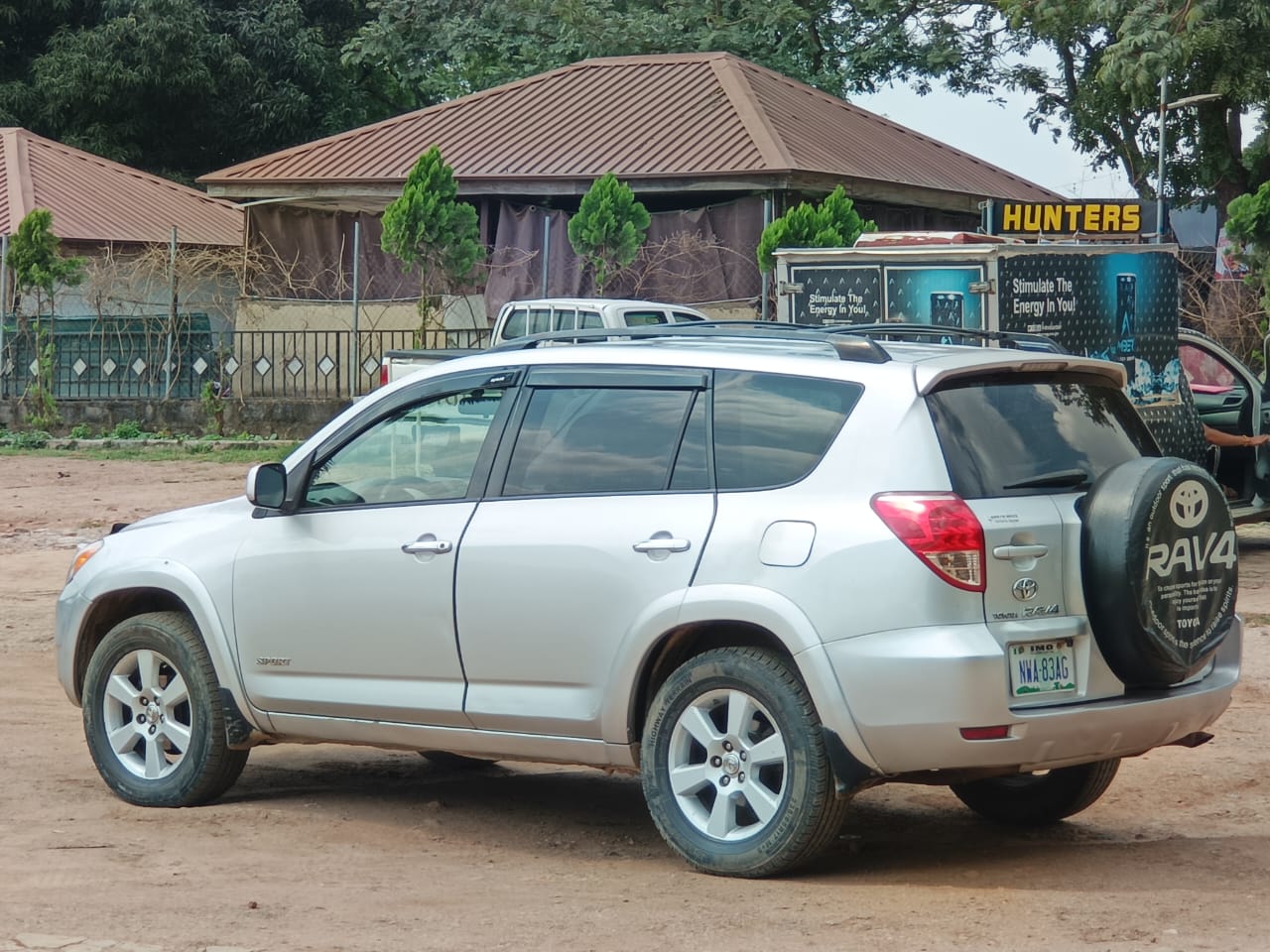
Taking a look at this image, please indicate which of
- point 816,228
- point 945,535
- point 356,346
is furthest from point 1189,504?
point 356,346

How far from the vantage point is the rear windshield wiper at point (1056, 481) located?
558 cm

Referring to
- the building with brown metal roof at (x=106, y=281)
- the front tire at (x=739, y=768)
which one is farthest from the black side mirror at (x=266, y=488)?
the building with brown metal roof at (x=106, y=281)

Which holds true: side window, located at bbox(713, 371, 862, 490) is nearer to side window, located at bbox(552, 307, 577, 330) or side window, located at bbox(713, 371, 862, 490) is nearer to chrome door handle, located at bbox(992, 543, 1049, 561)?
chrome door handle, located at bbox(992, 543, 1049, 561)

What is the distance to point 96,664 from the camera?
7.01m

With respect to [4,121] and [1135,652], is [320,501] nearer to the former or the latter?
[1135,652]

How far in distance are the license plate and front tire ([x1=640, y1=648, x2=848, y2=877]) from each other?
60 cm

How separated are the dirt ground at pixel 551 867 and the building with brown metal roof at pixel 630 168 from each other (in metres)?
18.3

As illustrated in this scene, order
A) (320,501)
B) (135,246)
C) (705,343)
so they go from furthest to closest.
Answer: (135,246)
(320,501)
(705,343)

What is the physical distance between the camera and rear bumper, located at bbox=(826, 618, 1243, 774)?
5258mm

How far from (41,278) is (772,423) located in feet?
69.4

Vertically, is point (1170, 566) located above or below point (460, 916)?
above

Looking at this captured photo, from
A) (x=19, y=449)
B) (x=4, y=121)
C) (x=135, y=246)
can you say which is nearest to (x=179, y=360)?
(x=19, y=449)

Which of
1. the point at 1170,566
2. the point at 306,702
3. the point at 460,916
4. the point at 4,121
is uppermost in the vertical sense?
the point at 4,121

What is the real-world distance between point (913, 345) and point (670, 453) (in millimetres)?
961
